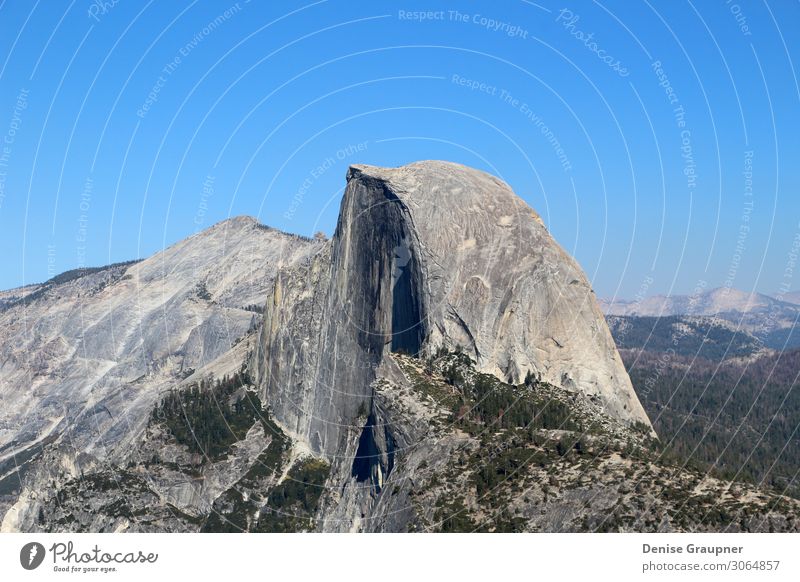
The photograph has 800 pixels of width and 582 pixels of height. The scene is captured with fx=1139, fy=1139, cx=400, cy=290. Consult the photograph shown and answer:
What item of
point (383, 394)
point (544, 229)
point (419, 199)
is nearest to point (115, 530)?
point (383, 394)

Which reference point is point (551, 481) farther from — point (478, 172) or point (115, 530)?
point (115, 530)
